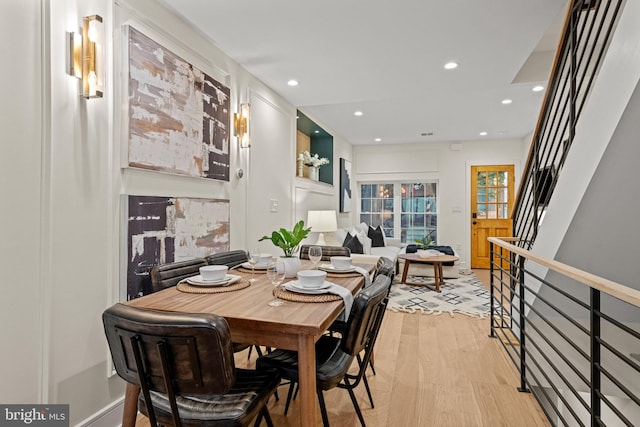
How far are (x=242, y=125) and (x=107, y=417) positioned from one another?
2309mm

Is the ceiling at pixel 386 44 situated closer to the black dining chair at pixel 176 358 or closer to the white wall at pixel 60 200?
the white wall at pixel 60 200

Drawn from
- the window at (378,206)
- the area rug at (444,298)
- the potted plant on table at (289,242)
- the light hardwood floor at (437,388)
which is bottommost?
the light hardwood floor at (437,388)

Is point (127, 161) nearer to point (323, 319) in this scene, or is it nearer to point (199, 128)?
point (199, 128)

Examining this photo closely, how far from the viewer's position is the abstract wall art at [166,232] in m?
2.04

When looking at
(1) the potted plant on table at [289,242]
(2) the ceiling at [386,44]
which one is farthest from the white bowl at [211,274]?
(2) the ceiling at [386,44]

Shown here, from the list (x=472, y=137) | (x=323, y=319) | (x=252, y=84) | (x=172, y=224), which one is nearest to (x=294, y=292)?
(x=323, y=319)

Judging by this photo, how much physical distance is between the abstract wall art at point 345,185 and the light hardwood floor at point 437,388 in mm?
3825

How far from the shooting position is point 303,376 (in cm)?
133

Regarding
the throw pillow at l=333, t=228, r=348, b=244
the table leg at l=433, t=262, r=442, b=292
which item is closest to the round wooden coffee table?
the table leg at l=433, t=262, r=442, b=292

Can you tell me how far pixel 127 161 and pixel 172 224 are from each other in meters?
0.51

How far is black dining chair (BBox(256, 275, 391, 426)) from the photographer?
57.9 inches

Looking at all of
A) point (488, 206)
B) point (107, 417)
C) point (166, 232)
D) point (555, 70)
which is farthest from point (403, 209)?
point (107, 417)

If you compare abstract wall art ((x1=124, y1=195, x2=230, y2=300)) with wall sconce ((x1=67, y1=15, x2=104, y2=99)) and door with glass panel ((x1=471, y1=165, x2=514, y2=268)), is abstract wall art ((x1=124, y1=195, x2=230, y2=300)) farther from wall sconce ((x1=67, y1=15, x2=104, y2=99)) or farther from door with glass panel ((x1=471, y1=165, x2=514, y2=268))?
door with glass panel ((x1=471, y1=165, x2=514, y2=268))

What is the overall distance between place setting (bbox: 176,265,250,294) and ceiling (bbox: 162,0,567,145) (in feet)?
5.56
